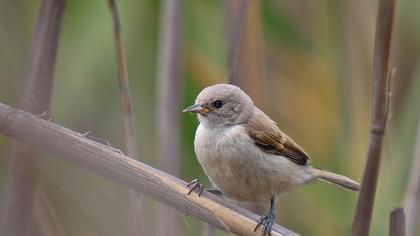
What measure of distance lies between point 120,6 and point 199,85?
0.60 m

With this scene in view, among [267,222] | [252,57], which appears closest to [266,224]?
[267,222]

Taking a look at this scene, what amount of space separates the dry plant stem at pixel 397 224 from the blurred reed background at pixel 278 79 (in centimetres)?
105

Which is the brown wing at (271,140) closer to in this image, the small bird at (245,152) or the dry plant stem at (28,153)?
the small bird at (245,152)

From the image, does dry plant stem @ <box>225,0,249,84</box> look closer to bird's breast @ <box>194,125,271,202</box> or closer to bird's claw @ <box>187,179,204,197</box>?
bird's breast @ <box>194,125,271,202</box>

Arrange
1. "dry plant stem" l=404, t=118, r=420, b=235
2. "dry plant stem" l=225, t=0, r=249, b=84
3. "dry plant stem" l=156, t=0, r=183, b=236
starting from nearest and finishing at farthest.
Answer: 1. "dry plant stem" l=404, t=118, r=420, b=235
2. "dry plant stem" l=156, t=0, r=183, b=236
3. "dry plant stem" l=225, t=0, r=249, b=84

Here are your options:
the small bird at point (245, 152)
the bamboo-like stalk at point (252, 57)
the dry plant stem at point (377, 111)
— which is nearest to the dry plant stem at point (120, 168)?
the dry plant stem at point (377, 111)

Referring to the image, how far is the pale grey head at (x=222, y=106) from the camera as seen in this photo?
10.6 feet

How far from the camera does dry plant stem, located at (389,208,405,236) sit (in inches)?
80.4

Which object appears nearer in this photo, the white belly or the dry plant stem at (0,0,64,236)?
the dry plant stem at (0,0,64,236)

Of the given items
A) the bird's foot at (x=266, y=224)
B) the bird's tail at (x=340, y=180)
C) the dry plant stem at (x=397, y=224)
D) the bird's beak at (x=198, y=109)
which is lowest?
the bird's foot at (x=266, y=224)

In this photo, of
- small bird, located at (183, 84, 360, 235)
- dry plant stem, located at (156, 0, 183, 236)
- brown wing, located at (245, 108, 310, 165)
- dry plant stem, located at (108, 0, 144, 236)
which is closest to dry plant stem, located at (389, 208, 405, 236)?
small bird, located at (183, 84, 360, 235)

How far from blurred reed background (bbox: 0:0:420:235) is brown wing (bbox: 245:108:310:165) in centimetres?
20

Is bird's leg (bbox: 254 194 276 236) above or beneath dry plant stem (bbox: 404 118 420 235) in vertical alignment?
beneath

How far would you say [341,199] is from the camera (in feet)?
11.1
